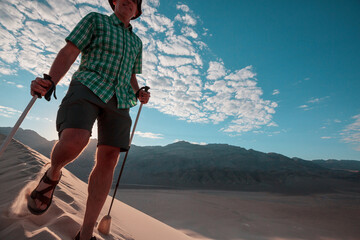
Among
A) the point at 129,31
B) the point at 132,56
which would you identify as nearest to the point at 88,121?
the point at 132,56

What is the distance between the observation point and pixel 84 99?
116 cm

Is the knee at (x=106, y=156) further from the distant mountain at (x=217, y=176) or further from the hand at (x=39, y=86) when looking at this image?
the distant mountain at (x=217, y=176)

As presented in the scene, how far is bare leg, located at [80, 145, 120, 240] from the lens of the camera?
3.91 ft

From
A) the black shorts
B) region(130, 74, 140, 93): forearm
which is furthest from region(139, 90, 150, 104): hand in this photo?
→ the black shorts

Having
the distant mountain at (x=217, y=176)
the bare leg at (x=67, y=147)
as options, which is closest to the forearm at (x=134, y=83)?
the bare leg at (x=67, y=147)

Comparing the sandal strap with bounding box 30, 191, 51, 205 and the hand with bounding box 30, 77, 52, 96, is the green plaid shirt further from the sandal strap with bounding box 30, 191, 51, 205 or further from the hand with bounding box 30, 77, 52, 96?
the sandal strap with bounding box 30, 191, 51, 205

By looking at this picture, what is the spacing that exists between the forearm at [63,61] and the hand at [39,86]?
4.3 inches

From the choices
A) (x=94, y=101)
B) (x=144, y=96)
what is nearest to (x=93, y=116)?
(x=94, y=101)

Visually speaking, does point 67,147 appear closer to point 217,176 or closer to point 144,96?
point 144,96

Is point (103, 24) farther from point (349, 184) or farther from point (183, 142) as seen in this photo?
point (183, 142)

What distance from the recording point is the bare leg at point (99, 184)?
1190 millimetres

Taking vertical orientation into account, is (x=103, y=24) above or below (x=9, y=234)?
above

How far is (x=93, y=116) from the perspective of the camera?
1201mm

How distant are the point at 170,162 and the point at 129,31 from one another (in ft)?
161
